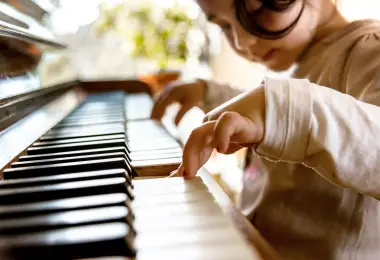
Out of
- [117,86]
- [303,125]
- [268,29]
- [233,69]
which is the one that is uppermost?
[268,29]

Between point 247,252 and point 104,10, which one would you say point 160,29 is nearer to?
point 104,10

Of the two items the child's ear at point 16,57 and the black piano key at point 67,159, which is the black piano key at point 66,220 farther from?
the child's ear at point 16,57

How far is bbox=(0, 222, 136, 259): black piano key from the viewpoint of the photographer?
0.35m

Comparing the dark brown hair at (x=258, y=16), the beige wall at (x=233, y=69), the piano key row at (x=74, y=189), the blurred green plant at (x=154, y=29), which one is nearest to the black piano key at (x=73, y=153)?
the piano key row at (x=74, y=189)

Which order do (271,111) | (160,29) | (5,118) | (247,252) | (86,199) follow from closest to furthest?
(247,252) → (86,199) → (271,111) → (5,118) → (160,29)

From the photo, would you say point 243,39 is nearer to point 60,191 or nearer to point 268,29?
point 268,29

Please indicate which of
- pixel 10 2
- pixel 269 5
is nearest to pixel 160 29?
pixel 10 2

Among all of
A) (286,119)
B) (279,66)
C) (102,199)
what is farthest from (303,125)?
(279,66)

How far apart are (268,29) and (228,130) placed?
1.12 feet

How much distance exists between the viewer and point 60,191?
47 cm

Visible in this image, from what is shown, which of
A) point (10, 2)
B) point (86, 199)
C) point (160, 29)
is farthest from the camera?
point (160, 29)

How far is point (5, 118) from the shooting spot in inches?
29.6

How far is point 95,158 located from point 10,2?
490 millimetres

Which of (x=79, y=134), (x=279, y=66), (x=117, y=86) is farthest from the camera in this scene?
(x=117, y=86)
